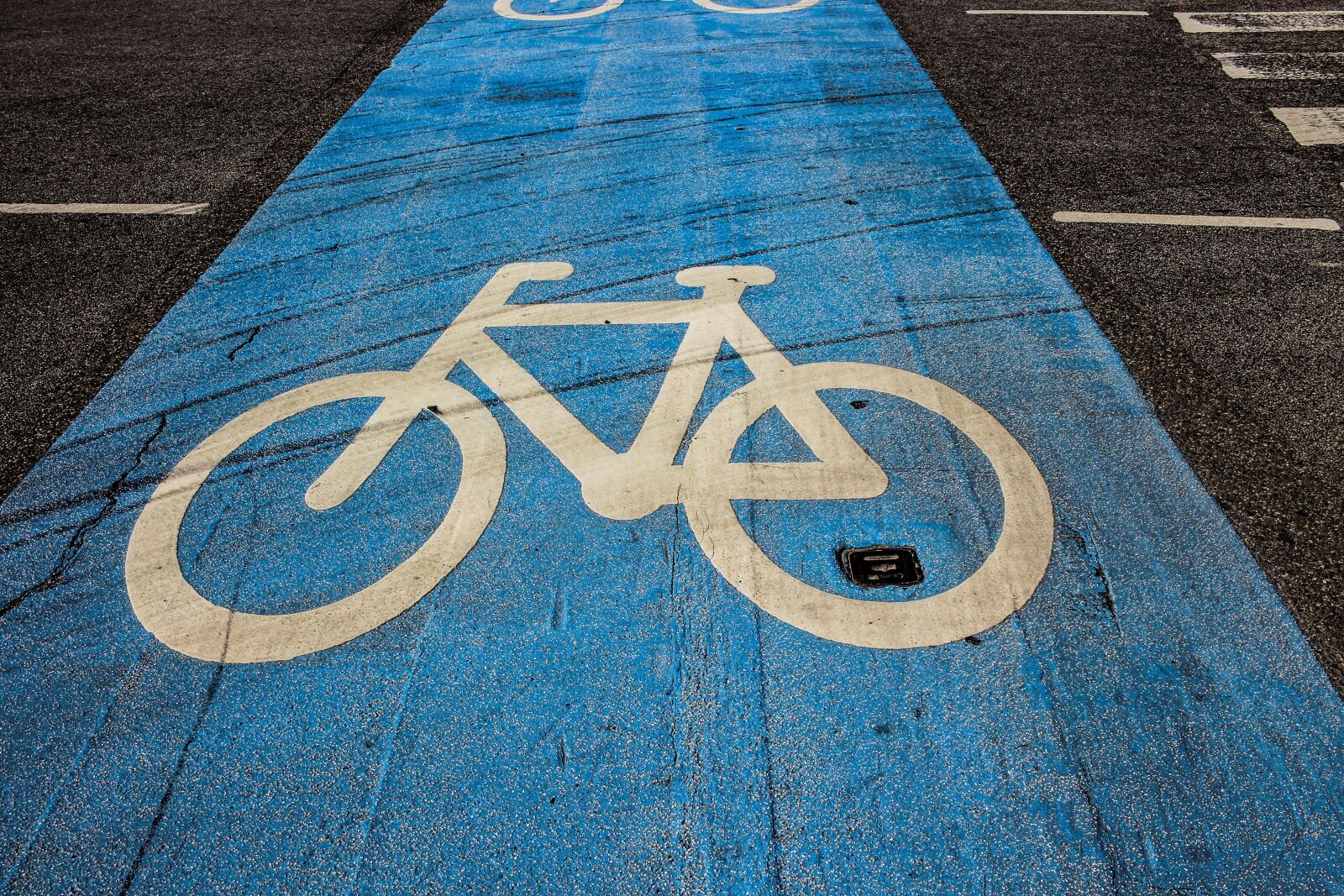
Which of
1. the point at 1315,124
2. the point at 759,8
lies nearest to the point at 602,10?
the point at 759,8

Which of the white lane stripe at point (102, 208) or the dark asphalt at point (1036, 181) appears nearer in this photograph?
the dark asphalt at point (1036, 181)

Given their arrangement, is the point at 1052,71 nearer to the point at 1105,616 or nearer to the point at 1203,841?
the point at 1105,616

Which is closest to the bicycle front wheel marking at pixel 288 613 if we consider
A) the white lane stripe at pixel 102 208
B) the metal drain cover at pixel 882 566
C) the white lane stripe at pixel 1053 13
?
the metal drain cover at pixel 882 566

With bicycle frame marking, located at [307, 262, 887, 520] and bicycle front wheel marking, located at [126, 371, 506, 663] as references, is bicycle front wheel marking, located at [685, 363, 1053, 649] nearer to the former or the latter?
bicycle frame marking, located at [307, 262, 887, 520]

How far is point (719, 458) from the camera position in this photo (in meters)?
3.24

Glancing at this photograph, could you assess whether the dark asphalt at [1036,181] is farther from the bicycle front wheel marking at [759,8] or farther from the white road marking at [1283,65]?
the bicycle front wheel marking at [759,8]

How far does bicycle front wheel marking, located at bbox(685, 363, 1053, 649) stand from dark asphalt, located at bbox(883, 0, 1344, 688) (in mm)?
792

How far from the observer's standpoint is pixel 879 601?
2736 mm

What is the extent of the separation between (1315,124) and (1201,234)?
2.36 m

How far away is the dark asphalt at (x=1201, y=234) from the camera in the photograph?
3.16 metres

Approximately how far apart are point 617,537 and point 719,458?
55cm

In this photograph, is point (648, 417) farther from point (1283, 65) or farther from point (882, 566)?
point (1283, 65)

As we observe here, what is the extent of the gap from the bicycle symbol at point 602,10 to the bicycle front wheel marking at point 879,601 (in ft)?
21.0

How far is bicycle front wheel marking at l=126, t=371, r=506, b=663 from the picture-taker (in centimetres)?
271
